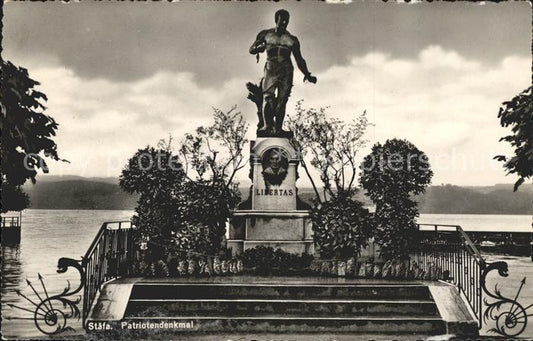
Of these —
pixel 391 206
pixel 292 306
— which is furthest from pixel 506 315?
pixel 391 206

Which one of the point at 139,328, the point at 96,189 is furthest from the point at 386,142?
the point at 139,328

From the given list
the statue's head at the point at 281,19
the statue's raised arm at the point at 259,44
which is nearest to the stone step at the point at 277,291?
the statue's raised arm at the point at 259,44

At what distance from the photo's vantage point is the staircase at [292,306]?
1025cm

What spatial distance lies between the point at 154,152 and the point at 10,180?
6643mm

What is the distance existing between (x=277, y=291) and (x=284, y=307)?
1.68ft

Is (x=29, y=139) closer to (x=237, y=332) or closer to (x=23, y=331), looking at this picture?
(x=23, y=331)

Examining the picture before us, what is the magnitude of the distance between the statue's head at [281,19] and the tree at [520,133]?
5574 millimetres

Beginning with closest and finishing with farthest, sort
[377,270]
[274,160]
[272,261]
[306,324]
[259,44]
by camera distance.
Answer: [306,324] < [377,270] < [272,261] < [259,44] < [274,160]

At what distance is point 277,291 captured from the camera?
11156 mm

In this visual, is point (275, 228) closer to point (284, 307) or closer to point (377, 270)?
point (377, 270)

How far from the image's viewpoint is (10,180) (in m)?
11.2

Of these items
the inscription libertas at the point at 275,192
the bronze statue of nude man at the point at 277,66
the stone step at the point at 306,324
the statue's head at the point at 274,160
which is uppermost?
the bronze statue of nude man at the point at 277,66

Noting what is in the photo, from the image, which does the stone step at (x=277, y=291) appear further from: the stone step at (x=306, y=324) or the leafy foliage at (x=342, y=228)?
the leafy foliage at (x=342, y=228)

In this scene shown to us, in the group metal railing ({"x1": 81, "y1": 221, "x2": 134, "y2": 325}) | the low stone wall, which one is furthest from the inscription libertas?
metal railing ({"x1": 81, "y1": 221, "x2": 134, "y2": 325})
